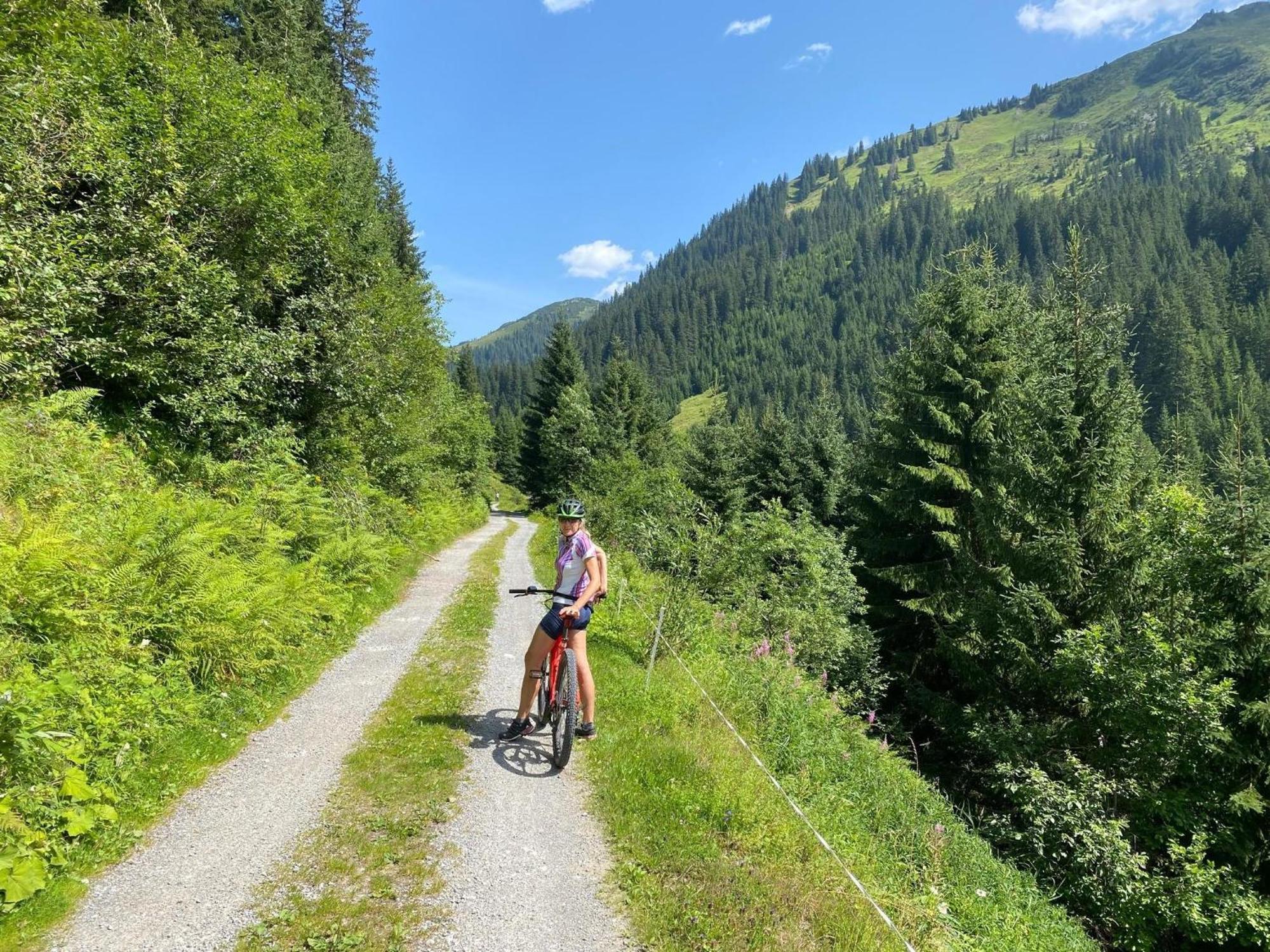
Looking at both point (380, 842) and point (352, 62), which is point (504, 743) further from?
point (352, 62)

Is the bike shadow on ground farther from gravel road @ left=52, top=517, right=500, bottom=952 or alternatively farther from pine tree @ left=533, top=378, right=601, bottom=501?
pine tree @ left=533, top=378, right=601, bottom=501

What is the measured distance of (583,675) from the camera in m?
6.58

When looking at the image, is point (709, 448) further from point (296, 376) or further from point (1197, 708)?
point (1197, 708)

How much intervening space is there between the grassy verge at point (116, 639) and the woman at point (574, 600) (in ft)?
10.8

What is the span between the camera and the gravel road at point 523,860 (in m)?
4.09

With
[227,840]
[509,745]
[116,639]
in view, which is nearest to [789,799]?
[509,745]

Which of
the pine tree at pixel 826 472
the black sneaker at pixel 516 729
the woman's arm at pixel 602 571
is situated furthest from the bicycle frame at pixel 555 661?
the pine tree at pixel 826 472

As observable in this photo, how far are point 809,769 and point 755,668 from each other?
2904mm

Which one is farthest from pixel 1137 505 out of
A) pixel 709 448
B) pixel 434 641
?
pixel 709 448

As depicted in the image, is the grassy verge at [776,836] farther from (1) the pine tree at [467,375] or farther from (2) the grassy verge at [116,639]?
(1) the pine tree at [467,375]

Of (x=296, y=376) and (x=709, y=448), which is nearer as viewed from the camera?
(x=296, y=376)

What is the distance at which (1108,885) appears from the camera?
820 cm

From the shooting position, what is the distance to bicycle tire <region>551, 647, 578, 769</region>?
6289 mm

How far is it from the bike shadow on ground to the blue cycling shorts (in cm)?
140
